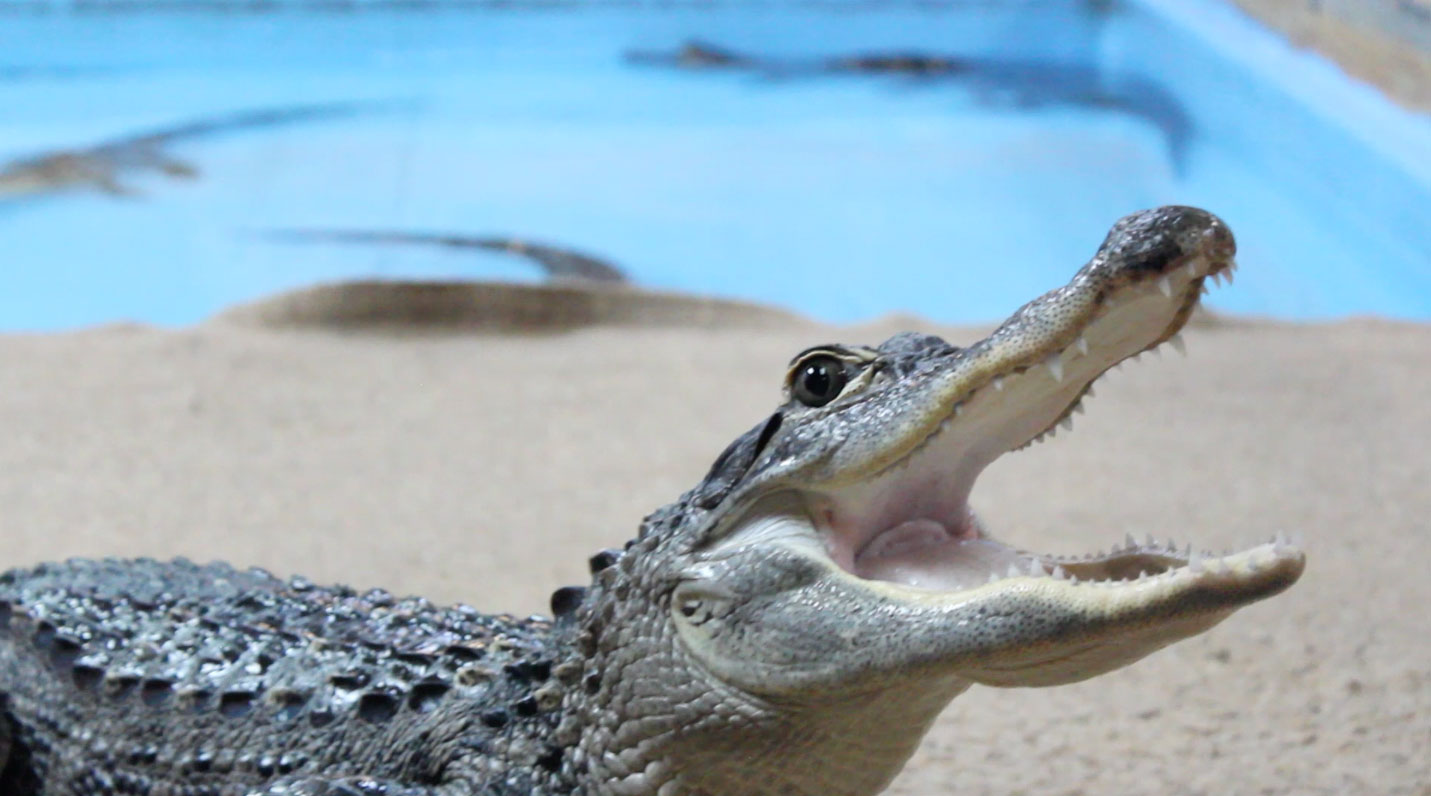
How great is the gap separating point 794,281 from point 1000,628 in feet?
21.7

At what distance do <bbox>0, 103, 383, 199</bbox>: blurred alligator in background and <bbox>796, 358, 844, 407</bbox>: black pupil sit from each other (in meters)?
8.63

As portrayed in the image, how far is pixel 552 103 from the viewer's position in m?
11.5

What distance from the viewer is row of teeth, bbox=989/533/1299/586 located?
1.45 metres

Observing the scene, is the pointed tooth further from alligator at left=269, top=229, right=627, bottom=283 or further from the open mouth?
alligator at left=269, top=229, right=627, bottom=283

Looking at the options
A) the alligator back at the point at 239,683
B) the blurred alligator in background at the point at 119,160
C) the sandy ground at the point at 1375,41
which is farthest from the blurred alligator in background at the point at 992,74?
the alligator back at the point at 239,683

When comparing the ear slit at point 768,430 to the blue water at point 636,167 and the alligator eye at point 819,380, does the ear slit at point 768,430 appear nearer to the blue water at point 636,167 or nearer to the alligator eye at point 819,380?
the alligator eye at point 819,380

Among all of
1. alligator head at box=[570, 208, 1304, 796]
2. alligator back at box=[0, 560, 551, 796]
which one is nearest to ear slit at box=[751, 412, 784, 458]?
alligator head at box=[570, 208, 1304, 796]

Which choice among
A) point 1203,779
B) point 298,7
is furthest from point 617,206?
point 1203,779

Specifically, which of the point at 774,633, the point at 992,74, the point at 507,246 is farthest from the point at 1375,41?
the point at 774,633

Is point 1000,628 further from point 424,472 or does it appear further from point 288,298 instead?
point 288,298

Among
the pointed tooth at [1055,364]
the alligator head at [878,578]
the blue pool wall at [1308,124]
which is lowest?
the alligator head at [878,578]

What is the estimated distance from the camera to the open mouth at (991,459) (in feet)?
4.93

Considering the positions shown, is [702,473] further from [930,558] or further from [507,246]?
[507,246]

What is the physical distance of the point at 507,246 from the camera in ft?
27.5
